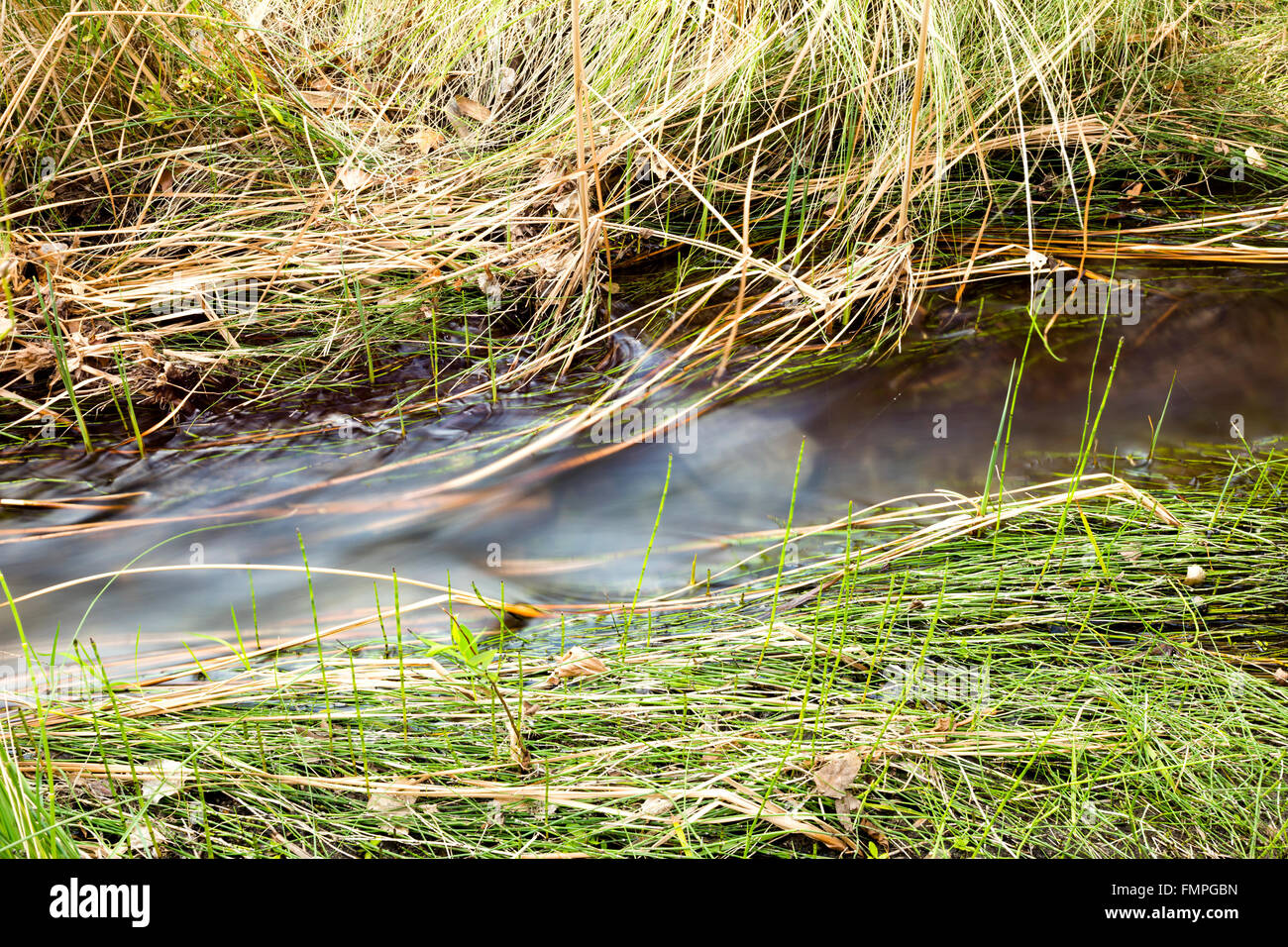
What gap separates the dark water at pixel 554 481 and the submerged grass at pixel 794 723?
108 millimetres

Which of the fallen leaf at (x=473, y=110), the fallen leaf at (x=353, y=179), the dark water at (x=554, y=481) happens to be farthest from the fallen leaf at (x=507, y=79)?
the dark water at (x=554, y=481)

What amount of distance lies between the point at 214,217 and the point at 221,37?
1.75ft

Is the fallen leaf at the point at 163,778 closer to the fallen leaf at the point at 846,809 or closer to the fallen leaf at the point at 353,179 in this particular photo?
the fallen leaf at the point at 846,809

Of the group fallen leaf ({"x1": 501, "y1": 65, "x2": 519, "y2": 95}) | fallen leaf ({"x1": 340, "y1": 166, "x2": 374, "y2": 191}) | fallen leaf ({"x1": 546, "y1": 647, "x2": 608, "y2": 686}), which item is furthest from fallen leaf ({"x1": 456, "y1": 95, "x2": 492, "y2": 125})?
fallen leaf ({"x1": 546, "y1": 647, "x2": 608, "y2": 686})

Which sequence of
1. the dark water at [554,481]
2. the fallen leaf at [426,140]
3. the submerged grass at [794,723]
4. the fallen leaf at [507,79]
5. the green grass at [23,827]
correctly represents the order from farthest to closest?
the fallen leaf at [507,79] < the fallen leaf at [426,140] < the dark water at [554,481] < the submerged grass at [794,723] < the green grass at [23,827]

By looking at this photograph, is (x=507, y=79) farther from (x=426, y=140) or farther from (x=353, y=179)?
(x=353, y=179)

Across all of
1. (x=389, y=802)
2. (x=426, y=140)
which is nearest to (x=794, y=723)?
(x=389, y=802)

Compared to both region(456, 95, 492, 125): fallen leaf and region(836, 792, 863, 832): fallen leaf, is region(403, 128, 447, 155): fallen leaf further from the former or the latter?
region(836, 792, 863, 832): fallen leaf

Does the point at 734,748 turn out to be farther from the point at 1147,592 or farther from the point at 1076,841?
the point at 1147,592

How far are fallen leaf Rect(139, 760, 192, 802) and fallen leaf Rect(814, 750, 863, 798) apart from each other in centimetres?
81

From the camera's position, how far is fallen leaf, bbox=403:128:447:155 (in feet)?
7.00

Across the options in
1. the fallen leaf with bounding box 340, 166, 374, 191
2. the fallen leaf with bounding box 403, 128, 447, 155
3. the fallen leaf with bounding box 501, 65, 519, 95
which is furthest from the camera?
the fallen leaf with bounding box 501, 65, 519, 95

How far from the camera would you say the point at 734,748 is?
1.07 meters

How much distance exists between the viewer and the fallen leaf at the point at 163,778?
1.02 meters
